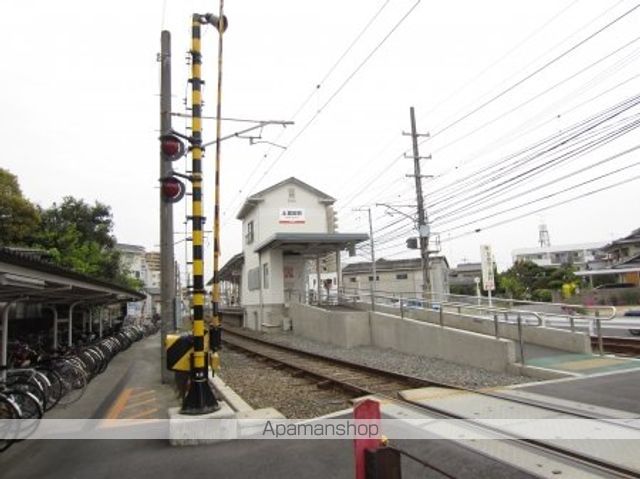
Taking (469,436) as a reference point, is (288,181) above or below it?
above

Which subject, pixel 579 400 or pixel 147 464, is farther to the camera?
pixel 579 400

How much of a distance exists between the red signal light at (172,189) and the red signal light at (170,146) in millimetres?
316

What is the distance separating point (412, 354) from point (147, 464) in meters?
11.7

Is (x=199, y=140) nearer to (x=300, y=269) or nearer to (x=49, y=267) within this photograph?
(x=49, y=267)

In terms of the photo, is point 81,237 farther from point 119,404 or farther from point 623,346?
Result: point 623,346

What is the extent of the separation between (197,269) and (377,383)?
5.59 m

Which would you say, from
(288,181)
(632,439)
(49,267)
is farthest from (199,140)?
(288,181)

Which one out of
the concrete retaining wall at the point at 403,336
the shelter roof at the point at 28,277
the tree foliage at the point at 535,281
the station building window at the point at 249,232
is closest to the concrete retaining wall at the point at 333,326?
the concrete retaining wall at the point at 403,336

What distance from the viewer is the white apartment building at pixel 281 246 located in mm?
29734

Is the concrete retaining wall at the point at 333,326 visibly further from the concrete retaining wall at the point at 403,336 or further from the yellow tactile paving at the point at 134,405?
the yellow tactile paving at the point at 134,405

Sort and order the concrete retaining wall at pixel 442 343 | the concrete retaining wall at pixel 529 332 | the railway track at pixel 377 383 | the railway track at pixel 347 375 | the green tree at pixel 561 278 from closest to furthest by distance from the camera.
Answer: the railway track at pixel 377 383, the railway track at pixel 347 375, the concrete retaining wall at pixel 442 343, the concrete retaining wall at pixel 529 332, the green tree at pixel 561 278

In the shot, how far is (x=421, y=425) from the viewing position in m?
7.20

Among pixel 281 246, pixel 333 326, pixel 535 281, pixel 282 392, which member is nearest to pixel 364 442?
pixel 282 392

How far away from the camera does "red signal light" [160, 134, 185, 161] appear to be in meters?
7.41
